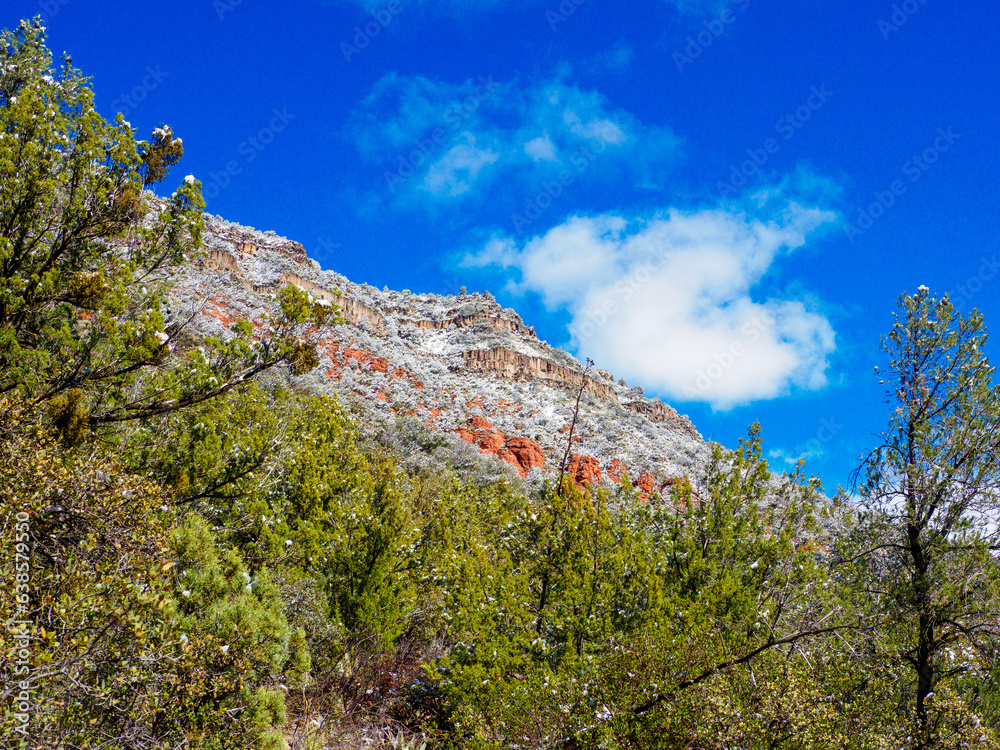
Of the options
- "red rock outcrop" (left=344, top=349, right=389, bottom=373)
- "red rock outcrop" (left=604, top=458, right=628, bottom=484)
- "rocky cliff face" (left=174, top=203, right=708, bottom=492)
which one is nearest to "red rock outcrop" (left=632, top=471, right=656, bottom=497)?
"rocky cliff face" (left=174, top=203, right=708, bottom=492)

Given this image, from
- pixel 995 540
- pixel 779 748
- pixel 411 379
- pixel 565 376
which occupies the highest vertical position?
pixel 565 376

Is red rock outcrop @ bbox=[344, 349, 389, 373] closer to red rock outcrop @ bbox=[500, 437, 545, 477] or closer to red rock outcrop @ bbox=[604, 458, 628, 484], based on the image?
red rock outcrop @ bbox=[500, 437, 545, 477]

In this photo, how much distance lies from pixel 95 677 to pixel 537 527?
4612 mm

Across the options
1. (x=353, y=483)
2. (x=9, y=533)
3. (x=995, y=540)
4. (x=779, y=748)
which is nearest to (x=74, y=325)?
(x=9, y=533)

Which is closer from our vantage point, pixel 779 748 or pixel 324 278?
pixel 779 748

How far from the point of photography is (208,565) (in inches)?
190

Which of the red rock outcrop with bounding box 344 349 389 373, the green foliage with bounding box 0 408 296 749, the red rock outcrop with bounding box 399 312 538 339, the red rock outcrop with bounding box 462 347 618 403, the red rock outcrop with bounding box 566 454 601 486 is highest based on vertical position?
the red rock outcrop with bounding box 399 312 538 339

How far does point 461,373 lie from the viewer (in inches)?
2378

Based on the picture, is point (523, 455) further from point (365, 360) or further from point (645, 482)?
point (365, 360)

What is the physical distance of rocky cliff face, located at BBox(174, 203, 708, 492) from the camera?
37.3m

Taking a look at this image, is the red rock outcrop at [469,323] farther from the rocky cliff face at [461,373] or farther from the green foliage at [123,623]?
the green foliage at [123,623]

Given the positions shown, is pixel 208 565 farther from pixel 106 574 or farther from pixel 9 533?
pixel 9 533

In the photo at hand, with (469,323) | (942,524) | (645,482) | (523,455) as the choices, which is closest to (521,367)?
(469,323)

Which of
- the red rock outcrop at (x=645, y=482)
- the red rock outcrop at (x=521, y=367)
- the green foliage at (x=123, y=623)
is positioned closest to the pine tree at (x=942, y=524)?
the green foliage at (x=123, y=623)
